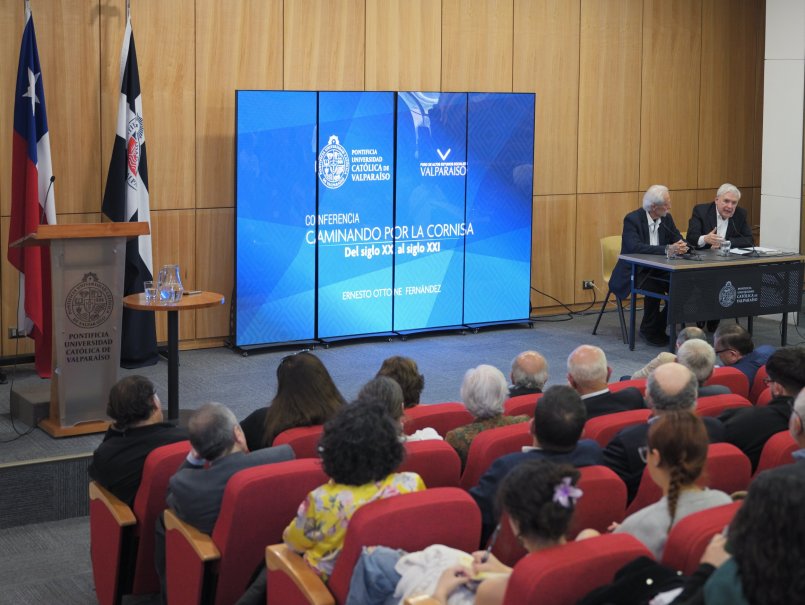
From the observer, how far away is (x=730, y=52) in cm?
1125

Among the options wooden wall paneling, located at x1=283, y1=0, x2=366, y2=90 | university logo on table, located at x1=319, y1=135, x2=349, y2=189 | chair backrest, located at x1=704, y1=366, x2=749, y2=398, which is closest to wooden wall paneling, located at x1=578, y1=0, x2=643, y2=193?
wooden wall paneling, located at x1=283, y1=0, x2=366, y2=90

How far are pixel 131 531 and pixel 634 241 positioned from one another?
19.4ft

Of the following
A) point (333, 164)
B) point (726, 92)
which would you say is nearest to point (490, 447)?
point (333, 164)

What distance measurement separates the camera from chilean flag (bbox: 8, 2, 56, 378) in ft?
23.0

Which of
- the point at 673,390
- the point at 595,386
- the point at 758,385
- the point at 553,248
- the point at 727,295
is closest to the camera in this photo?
the point at 673,390

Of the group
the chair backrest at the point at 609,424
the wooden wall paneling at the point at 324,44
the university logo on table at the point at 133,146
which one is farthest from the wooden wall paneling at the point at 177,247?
the chair backrest at the point at 609,424

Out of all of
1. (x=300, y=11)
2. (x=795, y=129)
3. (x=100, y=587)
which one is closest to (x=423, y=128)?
(x=300, y=11)

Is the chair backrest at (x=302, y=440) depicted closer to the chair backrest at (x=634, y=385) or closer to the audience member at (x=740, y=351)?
the chair backrest at (x=634, y=385)

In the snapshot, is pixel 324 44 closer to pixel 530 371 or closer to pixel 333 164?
pixel 333 164

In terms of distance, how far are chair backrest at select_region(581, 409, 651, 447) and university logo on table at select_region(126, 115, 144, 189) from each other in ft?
14.9

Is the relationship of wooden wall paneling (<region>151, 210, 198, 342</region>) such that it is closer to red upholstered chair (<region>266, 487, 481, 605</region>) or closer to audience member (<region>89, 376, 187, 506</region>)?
audience member (<region>89, 376, 187, 506</region>)

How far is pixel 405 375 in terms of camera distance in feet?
14.9

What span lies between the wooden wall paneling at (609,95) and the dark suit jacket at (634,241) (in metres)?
1.41

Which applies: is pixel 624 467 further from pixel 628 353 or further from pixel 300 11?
pixel 300 11
